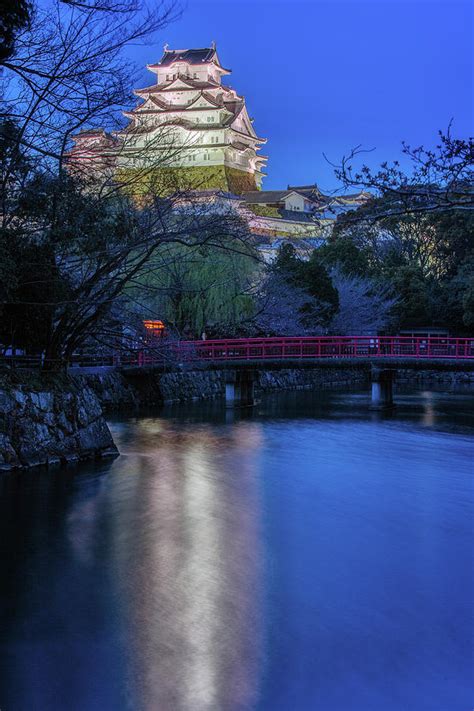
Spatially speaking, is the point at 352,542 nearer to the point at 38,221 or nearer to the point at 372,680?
the point at 372,680

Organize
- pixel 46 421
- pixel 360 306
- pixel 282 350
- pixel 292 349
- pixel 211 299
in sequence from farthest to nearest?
pixel 360 306
pixel 292 349
pixel 211 299
pixel 282 350
pixel 46 421

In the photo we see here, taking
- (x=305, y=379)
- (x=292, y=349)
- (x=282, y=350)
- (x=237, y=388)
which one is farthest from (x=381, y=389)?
(x=305, y=379)

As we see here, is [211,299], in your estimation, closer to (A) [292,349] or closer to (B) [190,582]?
(A) [292,349]

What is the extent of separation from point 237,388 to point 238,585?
15926 mm

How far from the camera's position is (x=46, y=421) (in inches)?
475

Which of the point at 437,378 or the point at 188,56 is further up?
the point at 188,56

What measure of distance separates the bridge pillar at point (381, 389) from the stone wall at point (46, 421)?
37.6 feet

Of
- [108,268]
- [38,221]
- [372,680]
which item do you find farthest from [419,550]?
[38,221]

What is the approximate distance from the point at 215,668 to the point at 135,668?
587mm

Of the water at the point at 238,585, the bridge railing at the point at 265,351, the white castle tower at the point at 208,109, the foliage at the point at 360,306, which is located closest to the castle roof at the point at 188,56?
the white castle tower at the point at 208,109

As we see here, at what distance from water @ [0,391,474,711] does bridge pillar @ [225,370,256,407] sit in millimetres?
8532

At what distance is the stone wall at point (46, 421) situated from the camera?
1166 centimetres

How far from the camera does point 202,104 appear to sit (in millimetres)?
52375

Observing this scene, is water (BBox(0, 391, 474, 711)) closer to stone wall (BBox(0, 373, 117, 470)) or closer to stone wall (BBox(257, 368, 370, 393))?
stone wall (BBox(0, 373, 117, 470))
